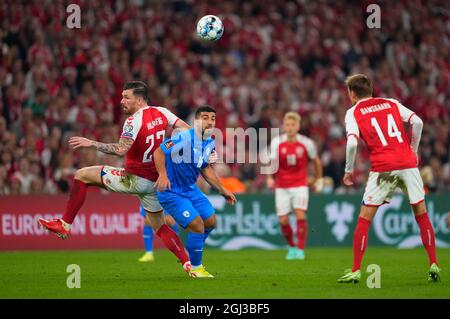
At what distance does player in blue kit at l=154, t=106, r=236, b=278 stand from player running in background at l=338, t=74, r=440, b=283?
70.6 inches

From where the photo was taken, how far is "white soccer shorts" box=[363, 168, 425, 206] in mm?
11039

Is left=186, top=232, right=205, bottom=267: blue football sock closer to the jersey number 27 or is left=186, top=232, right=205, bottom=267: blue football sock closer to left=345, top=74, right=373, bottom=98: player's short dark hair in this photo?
the jersey number 27

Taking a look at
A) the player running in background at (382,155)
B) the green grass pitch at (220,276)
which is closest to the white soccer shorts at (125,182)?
the green grass pitch at (220,276)

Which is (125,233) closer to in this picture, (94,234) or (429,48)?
(94,234)

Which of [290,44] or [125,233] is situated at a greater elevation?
[290,44]

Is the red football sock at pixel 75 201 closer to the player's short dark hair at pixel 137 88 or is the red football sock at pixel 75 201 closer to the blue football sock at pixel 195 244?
the player's short dark hair at pixel 137 88

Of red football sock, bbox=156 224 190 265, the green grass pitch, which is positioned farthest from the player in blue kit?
the green grass pitch

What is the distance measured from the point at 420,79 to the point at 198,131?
15186 millimetres

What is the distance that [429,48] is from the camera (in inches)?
1051

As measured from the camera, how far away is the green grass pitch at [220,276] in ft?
32.7

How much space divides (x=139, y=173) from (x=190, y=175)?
704mm

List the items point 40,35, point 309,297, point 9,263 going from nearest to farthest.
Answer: point 309,297, point 9,263, point 40,35

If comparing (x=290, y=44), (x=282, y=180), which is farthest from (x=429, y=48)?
(x=282, y=180)

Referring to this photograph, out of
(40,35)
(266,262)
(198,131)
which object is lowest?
(266,262)
